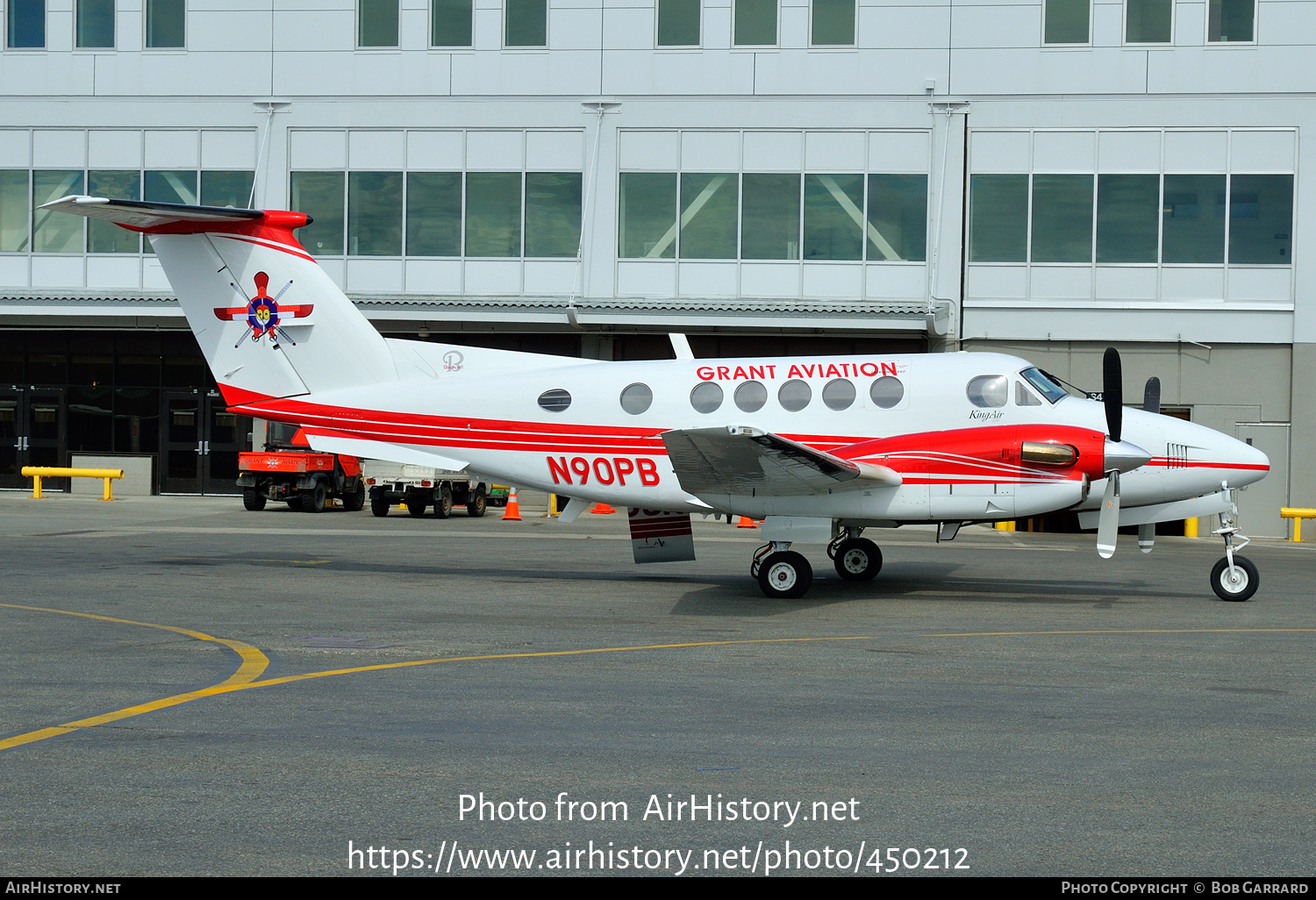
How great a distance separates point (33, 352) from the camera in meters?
35.8

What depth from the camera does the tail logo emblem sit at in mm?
15703

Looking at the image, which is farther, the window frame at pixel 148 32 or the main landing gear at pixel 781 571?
the window frame at pixel 148 32

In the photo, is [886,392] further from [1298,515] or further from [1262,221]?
[1262,221]

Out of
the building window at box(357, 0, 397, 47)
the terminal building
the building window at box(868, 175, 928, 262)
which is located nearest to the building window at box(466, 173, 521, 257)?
the terminal building

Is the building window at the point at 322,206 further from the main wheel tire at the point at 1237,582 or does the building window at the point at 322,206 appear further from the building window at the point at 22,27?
the main wheel tire at the point at 1237,582

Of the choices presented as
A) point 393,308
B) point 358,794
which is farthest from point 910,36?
point 358,794

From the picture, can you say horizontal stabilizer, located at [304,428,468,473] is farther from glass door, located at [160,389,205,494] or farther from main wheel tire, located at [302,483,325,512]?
glass door, located at [160,389,205,494]

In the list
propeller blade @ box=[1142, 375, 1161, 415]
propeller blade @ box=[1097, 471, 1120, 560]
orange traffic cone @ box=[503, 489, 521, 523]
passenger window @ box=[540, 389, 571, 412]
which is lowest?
orange traffic cone @ box=[503, 489, 521, 523]

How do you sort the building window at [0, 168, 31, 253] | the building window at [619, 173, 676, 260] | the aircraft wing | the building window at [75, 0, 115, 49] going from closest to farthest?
1. the aircraft wing
2. the building window at [619, 173, 676, 260]
3. the building window at [75, 0, 115, 49]
4. the building window at [0, 168, 31, 253]

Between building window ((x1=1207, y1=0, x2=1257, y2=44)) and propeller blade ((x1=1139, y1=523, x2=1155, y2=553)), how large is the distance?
68.7 ft

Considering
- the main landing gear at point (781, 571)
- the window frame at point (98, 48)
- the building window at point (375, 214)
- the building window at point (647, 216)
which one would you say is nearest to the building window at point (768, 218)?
the building window at point (647, 216)

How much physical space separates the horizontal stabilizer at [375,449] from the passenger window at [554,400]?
52.8 inches

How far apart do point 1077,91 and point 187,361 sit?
26361 mm

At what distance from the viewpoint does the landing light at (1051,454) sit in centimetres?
1298
